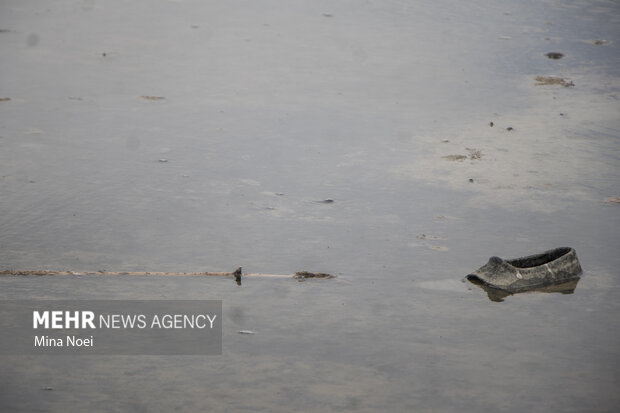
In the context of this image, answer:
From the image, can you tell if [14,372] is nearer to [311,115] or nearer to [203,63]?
[311,115]

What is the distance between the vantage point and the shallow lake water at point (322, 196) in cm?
265

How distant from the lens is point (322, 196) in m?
3.98

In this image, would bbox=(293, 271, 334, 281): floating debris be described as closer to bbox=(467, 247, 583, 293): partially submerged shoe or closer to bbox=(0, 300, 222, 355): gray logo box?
bbox=(0, 300, 222, 355): gray logo box

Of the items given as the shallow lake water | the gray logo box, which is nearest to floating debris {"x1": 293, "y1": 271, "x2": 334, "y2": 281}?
the shallow lake water

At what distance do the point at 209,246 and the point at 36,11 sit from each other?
4672 mm

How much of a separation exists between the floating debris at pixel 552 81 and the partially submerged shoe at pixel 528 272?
258 cm

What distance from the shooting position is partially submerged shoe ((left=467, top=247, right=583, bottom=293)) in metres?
3.23

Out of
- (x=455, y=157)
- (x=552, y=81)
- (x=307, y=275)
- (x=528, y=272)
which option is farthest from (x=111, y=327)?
(x=552, y=81)

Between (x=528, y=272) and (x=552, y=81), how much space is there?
280 cm

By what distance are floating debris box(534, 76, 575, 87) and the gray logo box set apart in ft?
11.5

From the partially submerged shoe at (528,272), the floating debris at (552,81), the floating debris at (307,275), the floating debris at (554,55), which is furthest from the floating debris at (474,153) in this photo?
the floating debris at (554,55)

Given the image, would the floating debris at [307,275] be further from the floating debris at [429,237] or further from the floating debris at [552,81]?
the floating debris at [552,81]

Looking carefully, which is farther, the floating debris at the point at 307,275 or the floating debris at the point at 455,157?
the floating debris at the point at 455,157

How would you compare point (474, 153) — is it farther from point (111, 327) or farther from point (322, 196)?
point (111, 327)
